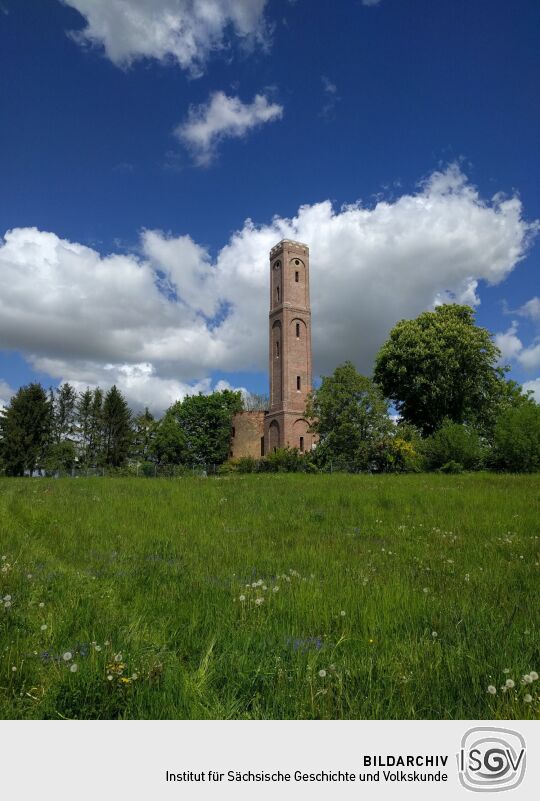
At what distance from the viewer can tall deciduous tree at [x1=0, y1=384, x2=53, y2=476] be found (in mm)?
60156

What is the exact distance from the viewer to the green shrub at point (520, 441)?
87.9 ft

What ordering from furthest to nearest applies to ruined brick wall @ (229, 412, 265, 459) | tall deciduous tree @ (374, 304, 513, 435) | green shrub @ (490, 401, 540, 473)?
ruined brick wall @ (229, 412, 265, 459), tall deciduous tree @ (374, 304, 513, 435), green shrub @ (490, 401, 540, 473)

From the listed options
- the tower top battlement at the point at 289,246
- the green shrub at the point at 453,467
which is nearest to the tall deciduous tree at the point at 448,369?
the green shrub at the point at 453,467

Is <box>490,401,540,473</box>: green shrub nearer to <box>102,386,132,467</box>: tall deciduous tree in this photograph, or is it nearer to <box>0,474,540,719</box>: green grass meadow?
<box>0,474,540,719</box>: green grass meadow

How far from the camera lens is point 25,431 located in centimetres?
6109

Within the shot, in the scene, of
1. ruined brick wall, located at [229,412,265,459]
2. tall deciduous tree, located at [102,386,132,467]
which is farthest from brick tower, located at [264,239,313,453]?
tall deciduous tree, located at [102,386,132,467]

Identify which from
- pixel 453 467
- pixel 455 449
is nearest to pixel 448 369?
pixel 455 449

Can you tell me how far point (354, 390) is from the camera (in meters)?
36.9

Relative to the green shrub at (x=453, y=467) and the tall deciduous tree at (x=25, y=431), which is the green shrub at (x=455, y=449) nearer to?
the green shrub at (x=453, y=467)
